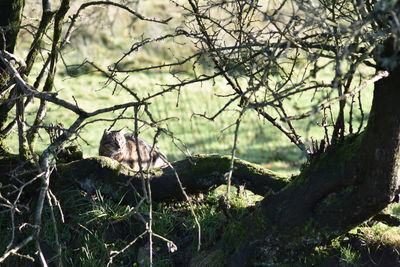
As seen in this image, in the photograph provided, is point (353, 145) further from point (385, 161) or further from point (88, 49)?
point (88, 49)

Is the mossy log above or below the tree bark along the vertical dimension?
below

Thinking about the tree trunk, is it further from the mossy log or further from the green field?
the green field

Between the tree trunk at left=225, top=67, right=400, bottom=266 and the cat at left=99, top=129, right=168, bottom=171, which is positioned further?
the cat at left=99, top=129, right=168, bottom=171

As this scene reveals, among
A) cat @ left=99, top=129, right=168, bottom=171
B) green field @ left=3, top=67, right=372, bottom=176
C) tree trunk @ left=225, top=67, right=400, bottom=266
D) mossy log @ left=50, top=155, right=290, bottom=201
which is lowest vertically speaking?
tree trunk @ left=225, top=67, right=400, bottom=266

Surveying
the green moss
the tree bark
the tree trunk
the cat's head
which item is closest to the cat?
the cat's head

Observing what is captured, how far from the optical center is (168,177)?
21.8 feet

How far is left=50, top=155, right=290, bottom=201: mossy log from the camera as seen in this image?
21.4ft

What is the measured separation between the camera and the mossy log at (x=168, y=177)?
654 centimetres

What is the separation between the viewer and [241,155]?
38.1ft

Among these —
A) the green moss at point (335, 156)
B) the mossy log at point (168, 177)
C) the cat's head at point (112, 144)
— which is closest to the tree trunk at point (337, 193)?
the green moss at point (335, 156)

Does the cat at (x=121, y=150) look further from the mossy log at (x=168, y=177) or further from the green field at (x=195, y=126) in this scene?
the mossy log at (x=168, y=177)

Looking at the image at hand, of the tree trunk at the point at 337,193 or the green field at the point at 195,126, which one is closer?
the tree trunk at the point at 337,193

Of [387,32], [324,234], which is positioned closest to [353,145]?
[324,234]

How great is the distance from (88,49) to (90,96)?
2194mm
